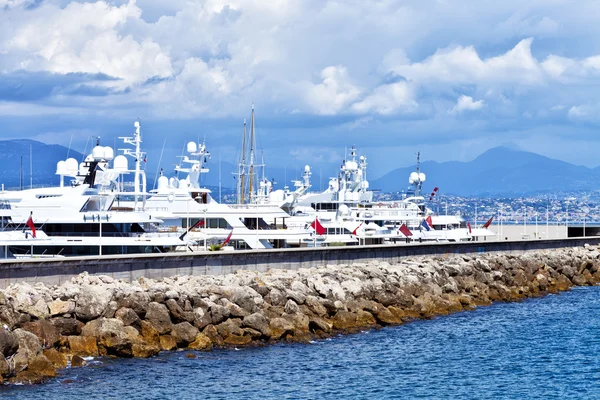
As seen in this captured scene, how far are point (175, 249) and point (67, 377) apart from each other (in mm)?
20205

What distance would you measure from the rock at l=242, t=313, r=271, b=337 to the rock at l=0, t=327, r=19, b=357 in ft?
28.0

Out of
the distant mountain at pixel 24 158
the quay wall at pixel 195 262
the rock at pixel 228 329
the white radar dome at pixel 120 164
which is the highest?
the distant mountain at pixel 24 158

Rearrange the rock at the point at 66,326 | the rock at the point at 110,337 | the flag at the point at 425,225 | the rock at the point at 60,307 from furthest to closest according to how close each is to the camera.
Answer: the flag at the point at 425,225 → the rock at the point at 60,307 → the rock at the point at 110,337 → the rock at the point at 66,326

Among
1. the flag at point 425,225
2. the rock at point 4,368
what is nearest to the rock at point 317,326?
the rock at point 4,368

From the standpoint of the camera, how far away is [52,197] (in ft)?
→ 148

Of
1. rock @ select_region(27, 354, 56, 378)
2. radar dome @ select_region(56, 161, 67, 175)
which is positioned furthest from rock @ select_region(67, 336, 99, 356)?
radar dome @ select_region(56, 161, 67, 175)

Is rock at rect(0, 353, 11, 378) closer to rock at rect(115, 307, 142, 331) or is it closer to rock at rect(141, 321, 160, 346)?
rock at rect(115, 307, 142, 331)

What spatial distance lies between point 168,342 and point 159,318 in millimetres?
827

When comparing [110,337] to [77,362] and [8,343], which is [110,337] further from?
[8,343]

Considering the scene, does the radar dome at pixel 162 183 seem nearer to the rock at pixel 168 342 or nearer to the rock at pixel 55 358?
the rock at pixel 168 342

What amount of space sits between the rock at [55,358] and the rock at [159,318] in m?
3.59

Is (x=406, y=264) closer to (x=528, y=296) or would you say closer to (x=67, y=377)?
(x=528, y=296)

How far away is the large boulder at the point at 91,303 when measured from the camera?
93.5 ft

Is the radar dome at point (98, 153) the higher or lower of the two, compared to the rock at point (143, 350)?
higher
